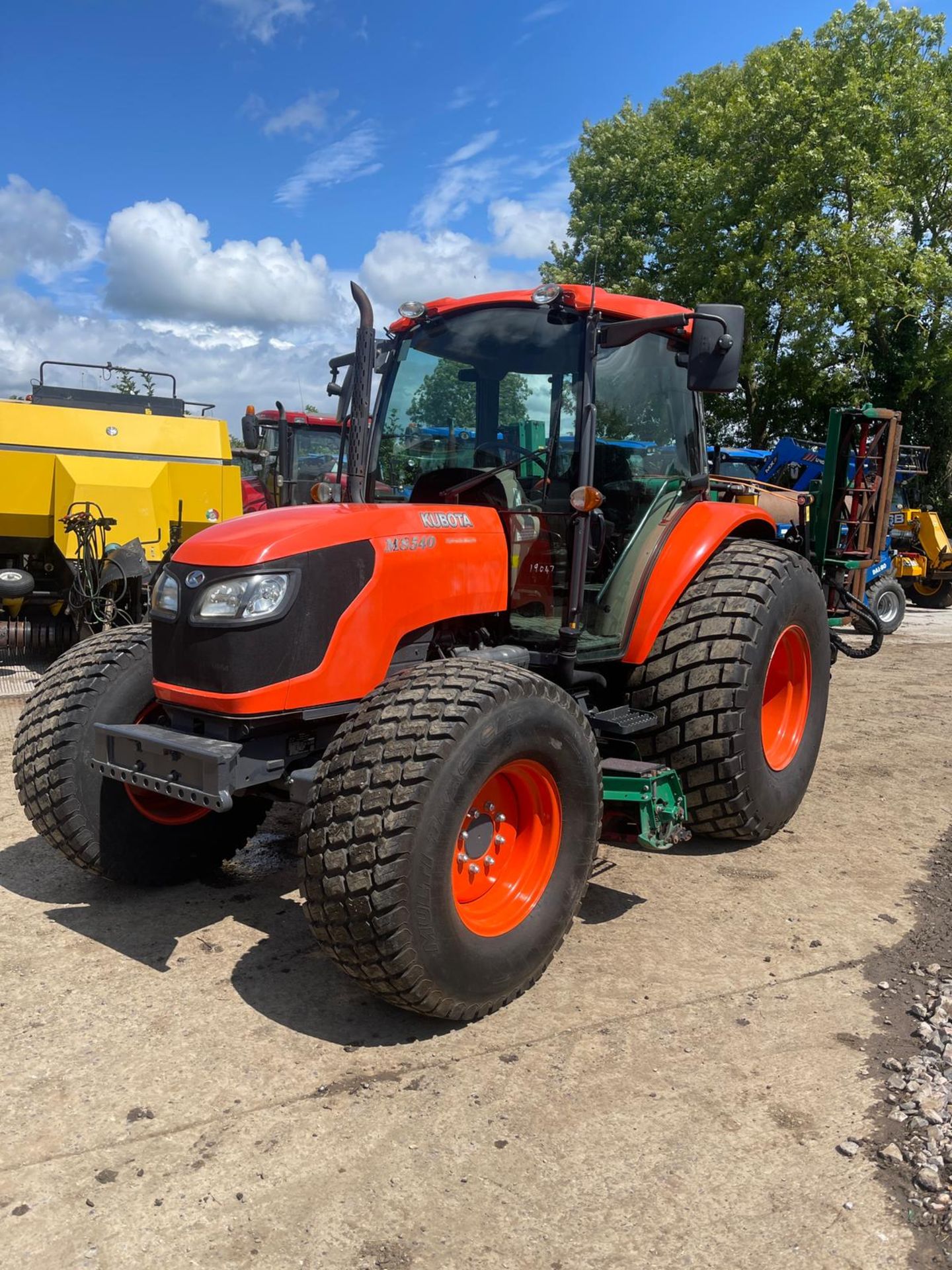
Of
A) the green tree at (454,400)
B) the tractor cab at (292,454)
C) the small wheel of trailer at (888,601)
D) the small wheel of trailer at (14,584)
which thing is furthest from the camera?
the small wheel of trailer at (888,601)

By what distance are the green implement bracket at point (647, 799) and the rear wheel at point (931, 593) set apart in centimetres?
1520

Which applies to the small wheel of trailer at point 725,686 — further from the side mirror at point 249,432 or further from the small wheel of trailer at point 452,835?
the side mirror at point 249,432

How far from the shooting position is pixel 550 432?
12.4 ft

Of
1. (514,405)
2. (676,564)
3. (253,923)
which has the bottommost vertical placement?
(253,923)

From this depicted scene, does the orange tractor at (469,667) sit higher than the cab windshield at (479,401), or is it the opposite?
the cab windshield at (479,401)

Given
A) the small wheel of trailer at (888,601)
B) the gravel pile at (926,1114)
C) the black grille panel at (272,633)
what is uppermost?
the black grille panel at (272,633)

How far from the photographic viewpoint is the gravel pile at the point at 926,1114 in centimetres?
221

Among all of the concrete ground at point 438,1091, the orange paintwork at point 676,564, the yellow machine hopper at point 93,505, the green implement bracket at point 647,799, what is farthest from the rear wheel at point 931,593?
the green implement bracket at point 647,799

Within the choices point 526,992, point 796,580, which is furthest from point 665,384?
point 526,992

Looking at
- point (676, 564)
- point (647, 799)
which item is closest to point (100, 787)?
point (647, 799)

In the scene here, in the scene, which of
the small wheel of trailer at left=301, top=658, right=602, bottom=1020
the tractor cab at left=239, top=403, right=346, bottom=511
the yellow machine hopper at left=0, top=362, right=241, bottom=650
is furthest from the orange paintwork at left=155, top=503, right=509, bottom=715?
the yellow machine hopper at left=0, top=362, right=241, bottom=650

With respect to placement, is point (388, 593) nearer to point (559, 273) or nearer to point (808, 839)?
point (808, 839)

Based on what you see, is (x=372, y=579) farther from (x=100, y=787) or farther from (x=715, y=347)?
(x=715, y=347)

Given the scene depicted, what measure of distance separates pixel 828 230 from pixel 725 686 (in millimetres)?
17172
